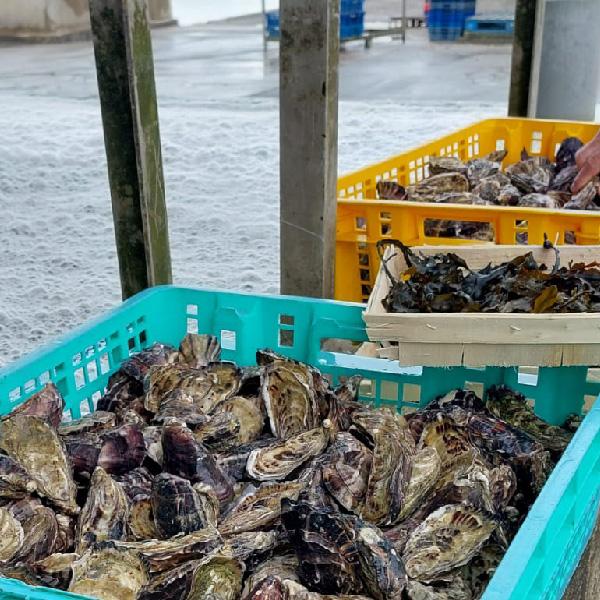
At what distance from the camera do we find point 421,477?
1.70 m

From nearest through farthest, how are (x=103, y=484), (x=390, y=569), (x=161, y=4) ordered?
(x=390, y=569)
(x=103, y=484)
(x=161, y=4)

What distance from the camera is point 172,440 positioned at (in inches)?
66.1

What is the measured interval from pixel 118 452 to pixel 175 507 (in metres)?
0.25

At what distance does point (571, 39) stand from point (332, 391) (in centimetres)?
317

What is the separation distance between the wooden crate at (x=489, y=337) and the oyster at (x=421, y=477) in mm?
216

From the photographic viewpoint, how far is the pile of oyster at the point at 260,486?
1.36 m

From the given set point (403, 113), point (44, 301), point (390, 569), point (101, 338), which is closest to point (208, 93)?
point (403, 113)

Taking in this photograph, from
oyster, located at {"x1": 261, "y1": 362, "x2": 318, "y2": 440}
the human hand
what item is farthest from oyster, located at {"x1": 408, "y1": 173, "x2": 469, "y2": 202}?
oyster, located at {"x1": 261, "y1": 362, "x2": 318, "y2": 440}

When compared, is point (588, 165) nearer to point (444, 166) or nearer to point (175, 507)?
point (444, 166)

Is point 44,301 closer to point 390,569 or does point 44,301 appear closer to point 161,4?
point 390,569

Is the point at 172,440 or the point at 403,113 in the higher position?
the point at 172,440

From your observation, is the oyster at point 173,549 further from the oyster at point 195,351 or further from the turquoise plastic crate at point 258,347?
the oyster at point 195,351

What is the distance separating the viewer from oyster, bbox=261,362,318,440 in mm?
1871

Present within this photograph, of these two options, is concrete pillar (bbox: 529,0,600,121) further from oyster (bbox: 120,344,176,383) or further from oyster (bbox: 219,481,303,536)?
oyster (bbox: 219,481,303,536)
